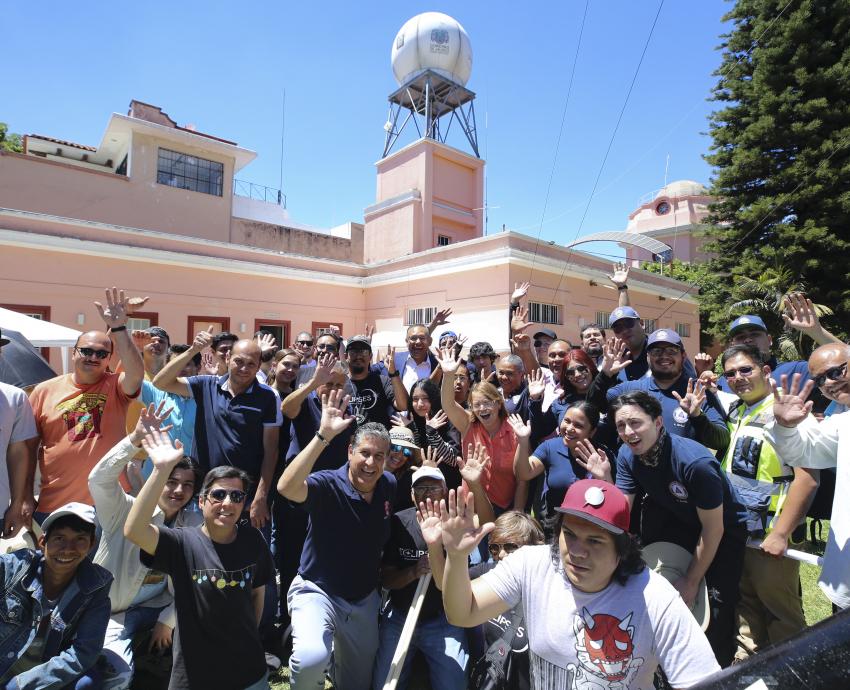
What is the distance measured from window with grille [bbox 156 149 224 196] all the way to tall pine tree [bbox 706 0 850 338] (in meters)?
18.9

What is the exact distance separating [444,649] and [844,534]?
2232mm

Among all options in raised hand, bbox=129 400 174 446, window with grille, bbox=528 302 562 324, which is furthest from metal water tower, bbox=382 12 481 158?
raised hand, bbox=129 400 174 446

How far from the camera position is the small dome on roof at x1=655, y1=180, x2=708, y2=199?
113 feet

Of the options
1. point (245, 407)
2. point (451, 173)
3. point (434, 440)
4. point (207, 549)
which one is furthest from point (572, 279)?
point (207, 549)

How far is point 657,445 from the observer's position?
8.18ft

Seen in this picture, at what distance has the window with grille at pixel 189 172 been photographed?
58.4 feet

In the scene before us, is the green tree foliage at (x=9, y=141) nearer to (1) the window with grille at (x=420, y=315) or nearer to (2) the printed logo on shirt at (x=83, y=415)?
(1) the window with grille at (x=420, y=315)

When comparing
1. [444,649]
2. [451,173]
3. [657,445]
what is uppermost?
[451,173]

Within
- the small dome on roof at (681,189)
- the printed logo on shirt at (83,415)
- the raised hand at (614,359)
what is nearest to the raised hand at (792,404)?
the raised hand at (614,359)

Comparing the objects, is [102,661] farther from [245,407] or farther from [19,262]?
[19,262]

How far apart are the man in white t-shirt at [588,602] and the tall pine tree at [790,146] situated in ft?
54.0

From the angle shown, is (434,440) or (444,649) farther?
(434,440)

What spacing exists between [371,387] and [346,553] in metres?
1.96

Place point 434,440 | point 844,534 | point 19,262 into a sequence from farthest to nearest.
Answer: point 19,262 < point 434,440 < point 844,534
